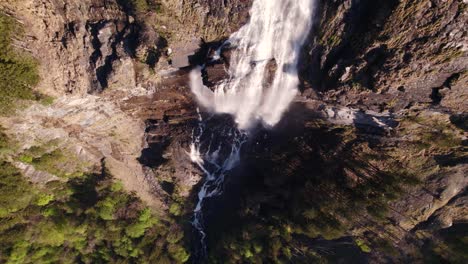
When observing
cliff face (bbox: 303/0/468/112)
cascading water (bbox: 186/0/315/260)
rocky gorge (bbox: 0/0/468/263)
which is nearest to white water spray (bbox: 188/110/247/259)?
cascading water (bbox: 186/0/315/260)

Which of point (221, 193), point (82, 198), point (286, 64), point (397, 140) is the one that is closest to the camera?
point (397, 140)

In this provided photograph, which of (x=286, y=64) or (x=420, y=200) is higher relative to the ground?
(x=286, y=64)

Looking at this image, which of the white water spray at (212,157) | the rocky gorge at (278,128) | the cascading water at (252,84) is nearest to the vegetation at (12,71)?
the rocky gorge at (278,128)

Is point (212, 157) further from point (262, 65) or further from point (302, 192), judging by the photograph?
point (262, 65)

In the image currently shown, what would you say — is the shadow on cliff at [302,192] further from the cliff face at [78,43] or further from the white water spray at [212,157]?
the cliff face at [78,43]

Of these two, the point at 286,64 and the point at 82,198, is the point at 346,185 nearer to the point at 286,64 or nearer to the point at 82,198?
the point at 286,64

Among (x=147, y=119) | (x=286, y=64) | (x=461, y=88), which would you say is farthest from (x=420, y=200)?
(x=147, y=119)

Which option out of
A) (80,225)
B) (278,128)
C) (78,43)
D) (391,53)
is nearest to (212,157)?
(278,128)

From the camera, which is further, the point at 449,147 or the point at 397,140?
the point at 397,140
